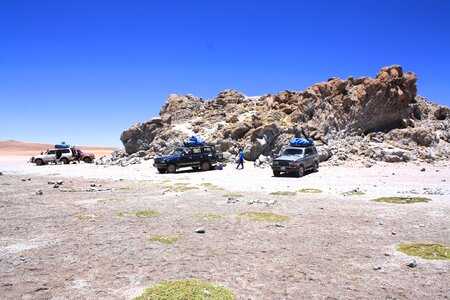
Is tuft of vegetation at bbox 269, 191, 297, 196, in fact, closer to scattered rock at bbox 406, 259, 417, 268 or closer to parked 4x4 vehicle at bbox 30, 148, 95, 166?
scattered rock at bbox 406, 259, 417, 268

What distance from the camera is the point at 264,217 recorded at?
37.4 ft

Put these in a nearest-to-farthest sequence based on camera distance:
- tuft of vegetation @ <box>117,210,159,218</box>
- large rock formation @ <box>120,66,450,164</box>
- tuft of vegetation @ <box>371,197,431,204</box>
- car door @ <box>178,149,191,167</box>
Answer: tuft of vegetation @ <box>117,210,159,218</box> → tuft of vegetation @ <box>371,197,431,204</box> → car door @ <box>178,149,191,167</box> → large rock formation @ <box>120,66,450,164</box>

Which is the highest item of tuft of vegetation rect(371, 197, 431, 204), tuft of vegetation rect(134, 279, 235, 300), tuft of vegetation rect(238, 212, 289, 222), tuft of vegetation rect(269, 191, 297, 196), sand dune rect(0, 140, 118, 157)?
sand dune rect(0, 140, 118, 157)

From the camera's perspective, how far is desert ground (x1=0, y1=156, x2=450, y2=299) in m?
5.93

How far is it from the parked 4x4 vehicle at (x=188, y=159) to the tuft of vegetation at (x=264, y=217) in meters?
19.3

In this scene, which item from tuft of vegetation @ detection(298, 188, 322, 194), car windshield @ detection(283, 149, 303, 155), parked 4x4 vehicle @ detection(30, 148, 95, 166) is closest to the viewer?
tuft of vegetation @ detection(298, 188, 322, 194)

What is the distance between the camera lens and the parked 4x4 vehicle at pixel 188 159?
3048 cm

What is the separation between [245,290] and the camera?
5785 millimetres

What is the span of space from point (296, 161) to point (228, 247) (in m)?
17.7

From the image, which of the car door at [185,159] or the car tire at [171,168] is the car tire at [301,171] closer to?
the car door at [185,159]

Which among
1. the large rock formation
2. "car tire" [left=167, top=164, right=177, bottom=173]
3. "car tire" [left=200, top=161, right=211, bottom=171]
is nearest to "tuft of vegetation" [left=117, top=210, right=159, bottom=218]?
"car tire" [left=167, top=164, right=177, bottom=173]

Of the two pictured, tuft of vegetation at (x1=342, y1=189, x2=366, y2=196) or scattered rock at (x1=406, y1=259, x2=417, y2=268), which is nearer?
scattered rock at (x1=406, y1=259, x2=417, y2=268)

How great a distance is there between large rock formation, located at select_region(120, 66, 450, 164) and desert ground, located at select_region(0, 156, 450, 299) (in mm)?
21816

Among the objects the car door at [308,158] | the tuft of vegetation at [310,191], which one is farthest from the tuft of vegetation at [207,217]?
the car door at [308,158]
